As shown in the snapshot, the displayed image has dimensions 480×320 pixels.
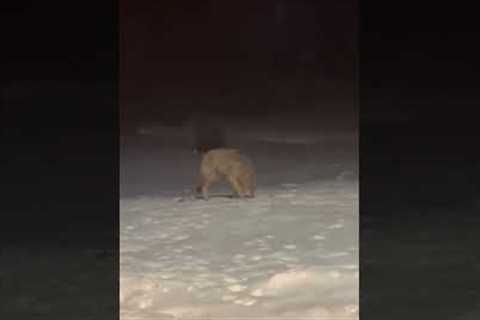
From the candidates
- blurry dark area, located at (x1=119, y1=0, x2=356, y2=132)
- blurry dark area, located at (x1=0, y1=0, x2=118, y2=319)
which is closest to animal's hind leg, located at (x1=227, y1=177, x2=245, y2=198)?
blurry dark area, located at (x1=119, y1=0, x2=356, y2=132)

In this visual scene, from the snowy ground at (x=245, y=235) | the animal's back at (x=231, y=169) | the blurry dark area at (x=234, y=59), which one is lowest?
the snowy ground at (x=245, y=235)

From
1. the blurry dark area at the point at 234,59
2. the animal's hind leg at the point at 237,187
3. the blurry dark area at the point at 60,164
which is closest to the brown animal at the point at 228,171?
the animal's hind leg at the point at 237,187

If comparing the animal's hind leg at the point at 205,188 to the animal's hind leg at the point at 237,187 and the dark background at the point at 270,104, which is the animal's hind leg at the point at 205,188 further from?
the dark background at the point at 270,104

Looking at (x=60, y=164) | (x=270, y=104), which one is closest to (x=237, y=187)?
(x=270, y=104)

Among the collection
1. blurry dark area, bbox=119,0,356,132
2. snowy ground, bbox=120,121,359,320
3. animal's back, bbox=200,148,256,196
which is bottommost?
snowy ground, bbox=120,121,359,320

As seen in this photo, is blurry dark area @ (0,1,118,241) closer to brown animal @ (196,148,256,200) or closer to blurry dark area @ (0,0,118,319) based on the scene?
blurry dark area @ (0,0,118,319)

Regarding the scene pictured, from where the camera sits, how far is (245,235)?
12.3 feet

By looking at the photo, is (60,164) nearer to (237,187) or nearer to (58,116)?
(58,116)

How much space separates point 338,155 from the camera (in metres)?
3.77

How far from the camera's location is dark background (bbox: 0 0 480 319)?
3.71 meters

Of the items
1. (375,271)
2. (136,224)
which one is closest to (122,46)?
(136,224)

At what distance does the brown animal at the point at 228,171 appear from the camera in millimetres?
3709

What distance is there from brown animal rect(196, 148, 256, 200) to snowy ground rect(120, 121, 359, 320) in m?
0.03

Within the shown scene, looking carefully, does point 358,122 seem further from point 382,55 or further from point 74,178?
point 74,178
